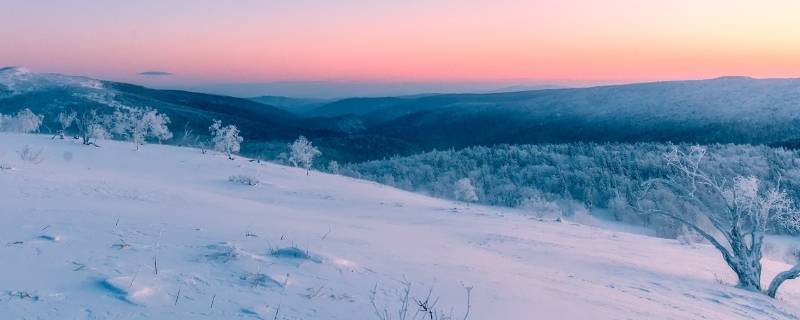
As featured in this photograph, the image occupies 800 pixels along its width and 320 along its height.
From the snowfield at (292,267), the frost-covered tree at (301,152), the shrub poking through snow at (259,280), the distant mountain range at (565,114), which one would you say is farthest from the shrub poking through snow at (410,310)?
the distant mountain range at (565,114)

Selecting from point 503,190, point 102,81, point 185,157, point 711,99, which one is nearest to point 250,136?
Result: point 102,81

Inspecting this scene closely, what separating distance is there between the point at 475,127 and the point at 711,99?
245 feet

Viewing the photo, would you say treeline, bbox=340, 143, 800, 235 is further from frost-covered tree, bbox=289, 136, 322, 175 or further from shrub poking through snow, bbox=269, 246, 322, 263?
shrub poking through snow, bbox=269, 246, 322, 263

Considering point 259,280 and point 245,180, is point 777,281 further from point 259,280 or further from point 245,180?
point 245,180

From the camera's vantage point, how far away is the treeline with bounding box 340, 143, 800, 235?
40688 mm

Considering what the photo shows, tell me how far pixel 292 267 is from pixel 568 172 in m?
50.0

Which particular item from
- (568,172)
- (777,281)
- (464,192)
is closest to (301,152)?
(464,192)

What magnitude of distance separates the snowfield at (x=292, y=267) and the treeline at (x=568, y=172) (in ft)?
66.2

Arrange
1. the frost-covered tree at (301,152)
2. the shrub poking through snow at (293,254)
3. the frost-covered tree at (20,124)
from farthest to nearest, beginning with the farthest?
1. the frost-covered tree at (20,124)
2. the frost-covered tree at (301,152)
3. the shrub poking through snow at (293,254)

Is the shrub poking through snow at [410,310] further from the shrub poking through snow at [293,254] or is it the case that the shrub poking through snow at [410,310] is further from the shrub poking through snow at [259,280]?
the shrub poking through snow at [293,254]

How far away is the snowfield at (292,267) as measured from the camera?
387cm

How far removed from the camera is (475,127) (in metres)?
183

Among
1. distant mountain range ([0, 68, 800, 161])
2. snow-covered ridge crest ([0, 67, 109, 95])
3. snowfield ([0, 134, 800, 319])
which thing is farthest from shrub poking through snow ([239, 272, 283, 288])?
snow-covered ridge crest ([0, 67, 109, 95])

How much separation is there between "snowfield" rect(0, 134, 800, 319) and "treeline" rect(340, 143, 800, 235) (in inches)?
795
